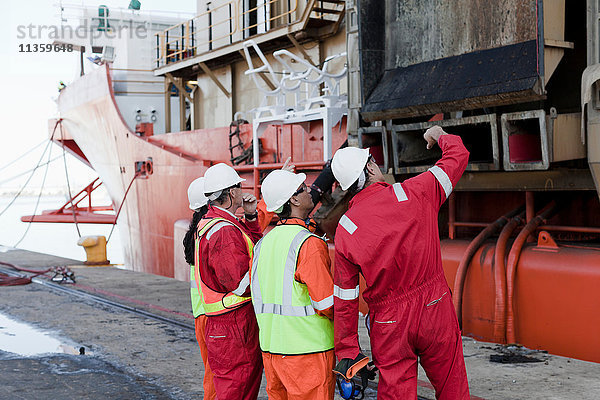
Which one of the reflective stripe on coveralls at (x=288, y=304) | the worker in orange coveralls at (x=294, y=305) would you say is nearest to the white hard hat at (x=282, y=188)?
the worker in orange coveralls at (x=294, y=305)

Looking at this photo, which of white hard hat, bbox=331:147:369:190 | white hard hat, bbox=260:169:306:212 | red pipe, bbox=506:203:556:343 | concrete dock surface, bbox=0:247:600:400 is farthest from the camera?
red pipe, bbox=506:203:556:343

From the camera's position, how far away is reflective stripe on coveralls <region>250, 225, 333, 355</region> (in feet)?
11.4

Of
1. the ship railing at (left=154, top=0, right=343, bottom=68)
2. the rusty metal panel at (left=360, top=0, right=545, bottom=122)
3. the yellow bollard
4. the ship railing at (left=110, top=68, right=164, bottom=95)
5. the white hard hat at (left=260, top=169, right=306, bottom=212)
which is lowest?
the yellow bollard

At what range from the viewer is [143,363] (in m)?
6.43

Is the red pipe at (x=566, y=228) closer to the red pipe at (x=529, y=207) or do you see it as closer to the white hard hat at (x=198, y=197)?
the red pipe at (x=529, y=207)

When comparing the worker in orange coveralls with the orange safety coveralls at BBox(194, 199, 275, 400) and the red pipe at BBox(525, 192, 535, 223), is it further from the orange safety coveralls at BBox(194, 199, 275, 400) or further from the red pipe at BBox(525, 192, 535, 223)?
the red pipe at BBox(525, 192, 535, 223)

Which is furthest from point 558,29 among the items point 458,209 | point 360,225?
point 360,225

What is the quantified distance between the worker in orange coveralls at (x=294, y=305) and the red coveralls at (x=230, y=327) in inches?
11.5

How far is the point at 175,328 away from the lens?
26.0 ft

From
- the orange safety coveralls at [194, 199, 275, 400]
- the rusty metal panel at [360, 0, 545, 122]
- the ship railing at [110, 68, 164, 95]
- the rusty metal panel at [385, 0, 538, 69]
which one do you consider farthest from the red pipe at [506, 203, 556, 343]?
the ship railing at [110, 68, 164, 95]

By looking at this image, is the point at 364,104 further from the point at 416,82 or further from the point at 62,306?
the point at 62,306

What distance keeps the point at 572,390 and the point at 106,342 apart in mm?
4536

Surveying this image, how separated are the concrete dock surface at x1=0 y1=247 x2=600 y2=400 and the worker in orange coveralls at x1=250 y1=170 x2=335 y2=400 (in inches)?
75.0

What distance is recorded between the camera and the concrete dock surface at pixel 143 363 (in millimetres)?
5402
